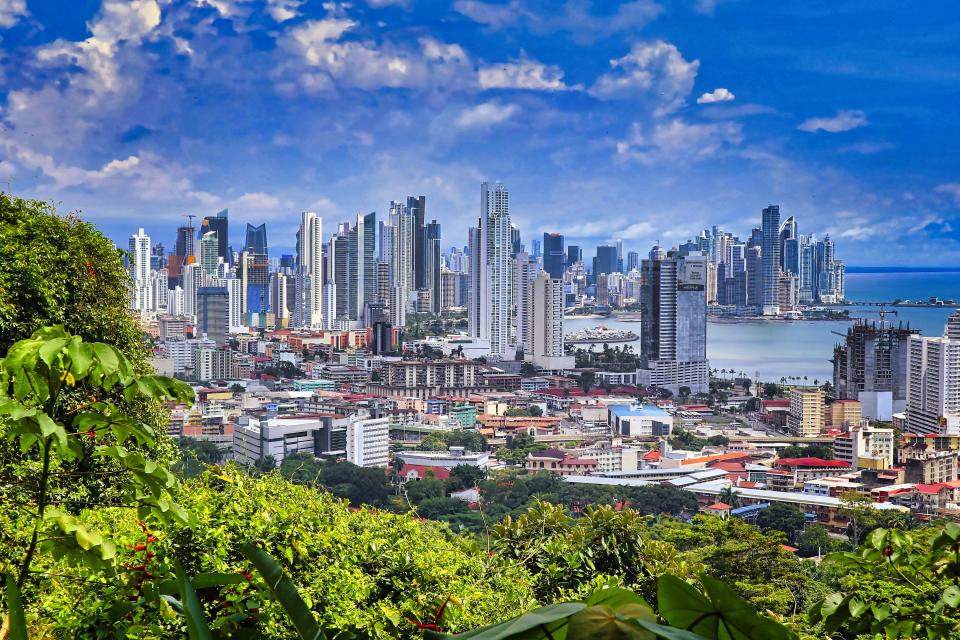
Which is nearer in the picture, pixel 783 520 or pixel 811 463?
pixel 783 520

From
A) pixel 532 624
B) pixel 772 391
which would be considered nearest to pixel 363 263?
pixel 772 391

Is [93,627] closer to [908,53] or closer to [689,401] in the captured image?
[689,401]

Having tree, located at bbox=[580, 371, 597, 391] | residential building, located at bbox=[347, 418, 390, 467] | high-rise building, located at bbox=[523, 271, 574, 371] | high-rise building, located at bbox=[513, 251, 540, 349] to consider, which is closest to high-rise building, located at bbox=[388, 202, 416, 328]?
high-rise building, located at bbox=[513, 251, 540, 349]

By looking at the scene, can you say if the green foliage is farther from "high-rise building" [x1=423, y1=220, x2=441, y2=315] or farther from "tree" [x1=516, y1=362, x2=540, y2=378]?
"high-rise building" [x1=423, y1=220, x2=441, y2=315]

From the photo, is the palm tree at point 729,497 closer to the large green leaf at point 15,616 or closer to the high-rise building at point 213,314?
the large green leaf at point 15,616

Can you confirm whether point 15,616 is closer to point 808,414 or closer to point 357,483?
point 357,483

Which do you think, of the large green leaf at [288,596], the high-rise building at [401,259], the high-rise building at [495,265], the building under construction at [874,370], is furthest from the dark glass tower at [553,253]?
the large green leaf at [288,596]

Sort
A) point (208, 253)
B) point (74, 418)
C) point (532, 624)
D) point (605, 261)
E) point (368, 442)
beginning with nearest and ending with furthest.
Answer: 1. point (532, 624)
2. point (74, 418)
3. point (368, 442)
4. point (208, 253)
5. point (605, 261)

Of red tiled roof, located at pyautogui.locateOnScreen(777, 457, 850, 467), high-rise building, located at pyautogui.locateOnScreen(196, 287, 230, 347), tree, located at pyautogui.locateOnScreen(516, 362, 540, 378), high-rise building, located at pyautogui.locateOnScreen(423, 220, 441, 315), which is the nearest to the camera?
red tiled roof, located at pyautogui.locateOnScreen(777, 457, 850, 467)
